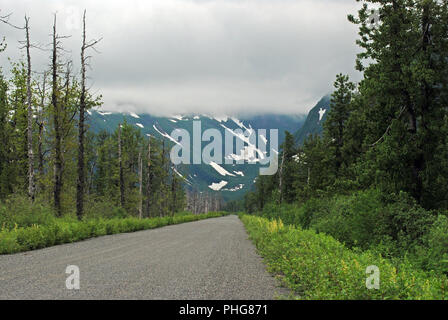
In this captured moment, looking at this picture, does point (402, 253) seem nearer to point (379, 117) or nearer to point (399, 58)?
point (379, 117)

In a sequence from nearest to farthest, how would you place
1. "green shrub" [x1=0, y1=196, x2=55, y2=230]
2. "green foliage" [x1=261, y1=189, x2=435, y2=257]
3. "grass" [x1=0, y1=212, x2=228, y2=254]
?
"green foliage" [x1=261, y1=189, x2=435, y2=257]
"grass" [x1=0, y1=212, x2=228, y2=254]
"green shrub" [x1=0, y1=196, x2=55, y2=230]

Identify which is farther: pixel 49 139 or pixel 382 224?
pixel 49 139

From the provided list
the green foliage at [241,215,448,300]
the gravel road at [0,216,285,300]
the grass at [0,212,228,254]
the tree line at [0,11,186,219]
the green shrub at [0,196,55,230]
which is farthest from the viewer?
the tree line at [0,11,186,219]

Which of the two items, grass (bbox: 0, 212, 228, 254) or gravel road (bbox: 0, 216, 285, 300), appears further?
grass (bbox: 0, 212, 228, 254)

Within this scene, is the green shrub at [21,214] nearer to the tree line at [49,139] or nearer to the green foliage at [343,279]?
the tree line at [49,139]

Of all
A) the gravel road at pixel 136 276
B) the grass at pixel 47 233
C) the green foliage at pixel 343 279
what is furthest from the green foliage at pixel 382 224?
the grass at pixel 47 233

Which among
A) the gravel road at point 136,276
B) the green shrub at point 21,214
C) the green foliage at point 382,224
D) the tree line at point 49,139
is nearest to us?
A: the gravel road at point 136,276

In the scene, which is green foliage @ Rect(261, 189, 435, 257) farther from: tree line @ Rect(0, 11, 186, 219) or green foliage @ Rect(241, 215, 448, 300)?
tree line @ Rect(0, 11, 186, 219)

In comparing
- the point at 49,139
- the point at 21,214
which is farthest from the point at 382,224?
the point at 49,139

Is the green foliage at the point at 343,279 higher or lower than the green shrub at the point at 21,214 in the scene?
higher

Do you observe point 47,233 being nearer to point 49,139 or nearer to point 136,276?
point 136,276

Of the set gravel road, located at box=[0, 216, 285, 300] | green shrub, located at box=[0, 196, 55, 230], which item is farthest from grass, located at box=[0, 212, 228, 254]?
gravel road, located at box=[0, 216, 285, 300]

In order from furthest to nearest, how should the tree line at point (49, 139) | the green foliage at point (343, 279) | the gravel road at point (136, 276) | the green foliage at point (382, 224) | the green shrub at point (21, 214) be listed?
the tree line at point (49, 139)
the green shrub at point (21, 214)
the green foliage at point (382, 224)
the gravel road at point (136, 276)
the green foliage at point (343, 279)
